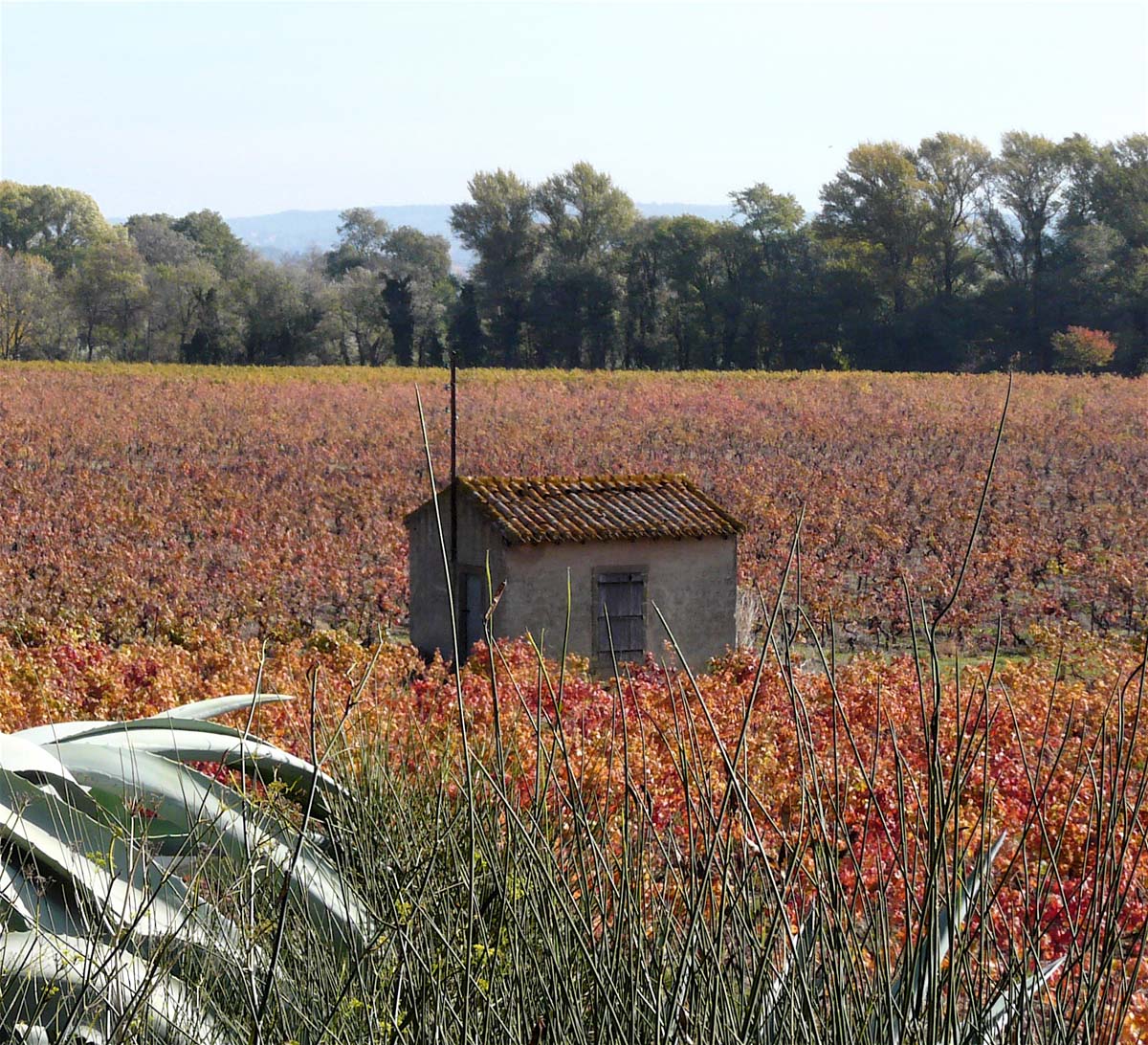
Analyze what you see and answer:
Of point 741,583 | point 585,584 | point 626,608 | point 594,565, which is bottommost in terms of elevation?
point 741,583

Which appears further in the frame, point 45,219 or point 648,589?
point 45,219

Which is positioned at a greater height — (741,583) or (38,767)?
(38,767)

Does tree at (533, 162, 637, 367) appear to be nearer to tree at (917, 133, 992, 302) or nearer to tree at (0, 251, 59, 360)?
tree at (917, 133, 992, 302)

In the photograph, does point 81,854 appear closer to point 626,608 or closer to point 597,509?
point 626,608

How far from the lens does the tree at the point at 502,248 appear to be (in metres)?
68.4

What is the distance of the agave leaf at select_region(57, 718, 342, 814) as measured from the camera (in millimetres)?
4617

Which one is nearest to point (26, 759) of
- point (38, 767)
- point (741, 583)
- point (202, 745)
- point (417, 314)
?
point (38, 767)

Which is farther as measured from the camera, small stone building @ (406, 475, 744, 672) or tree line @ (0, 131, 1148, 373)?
tree line @ (0, 131, 1148, 373)

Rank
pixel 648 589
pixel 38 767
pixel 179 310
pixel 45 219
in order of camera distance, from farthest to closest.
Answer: pixel 45 219, pixel 179 310, pixel 648 589, pixel 38 767

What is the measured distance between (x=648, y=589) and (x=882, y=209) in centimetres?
5930

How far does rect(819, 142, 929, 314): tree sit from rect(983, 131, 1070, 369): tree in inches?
145

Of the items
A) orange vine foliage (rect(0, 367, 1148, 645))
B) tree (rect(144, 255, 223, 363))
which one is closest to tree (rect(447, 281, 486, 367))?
orange vine foliage (rect(0, 367, 1148, 645))

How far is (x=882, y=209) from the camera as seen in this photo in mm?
71125

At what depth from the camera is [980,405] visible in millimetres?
47188
